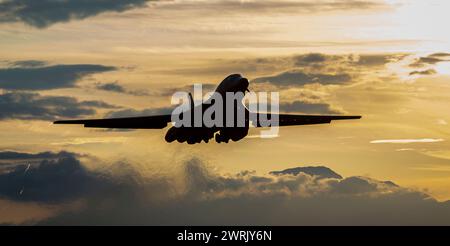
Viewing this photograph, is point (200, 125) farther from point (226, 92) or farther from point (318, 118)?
point (318, 118)

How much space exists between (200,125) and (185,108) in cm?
406

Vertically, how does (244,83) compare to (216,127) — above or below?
above

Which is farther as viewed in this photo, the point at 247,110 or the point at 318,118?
the point at 318,118

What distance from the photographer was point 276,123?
115 m

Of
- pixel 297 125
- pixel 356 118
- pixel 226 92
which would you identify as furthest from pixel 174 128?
pixel 356 118

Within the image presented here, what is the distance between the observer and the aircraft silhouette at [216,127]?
103 metres

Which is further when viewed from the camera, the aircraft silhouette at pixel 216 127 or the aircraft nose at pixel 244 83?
the aircraft silhouette at pixel 216 127

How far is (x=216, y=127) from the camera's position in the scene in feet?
349

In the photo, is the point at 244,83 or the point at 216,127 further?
the point at 216,127

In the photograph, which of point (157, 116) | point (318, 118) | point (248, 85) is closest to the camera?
point (248, 85)

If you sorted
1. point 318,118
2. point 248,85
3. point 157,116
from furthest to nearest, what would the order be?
point 318,118, point 157,116, point 248,85

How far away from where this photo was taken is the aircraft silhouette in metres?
103

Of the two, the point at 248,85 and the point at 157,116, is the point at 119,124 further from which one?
the point at 248,85

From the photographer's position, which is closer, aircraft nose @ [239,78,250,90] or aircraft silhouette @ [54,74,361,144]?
aircraft nose @ [239,78,250,90]
